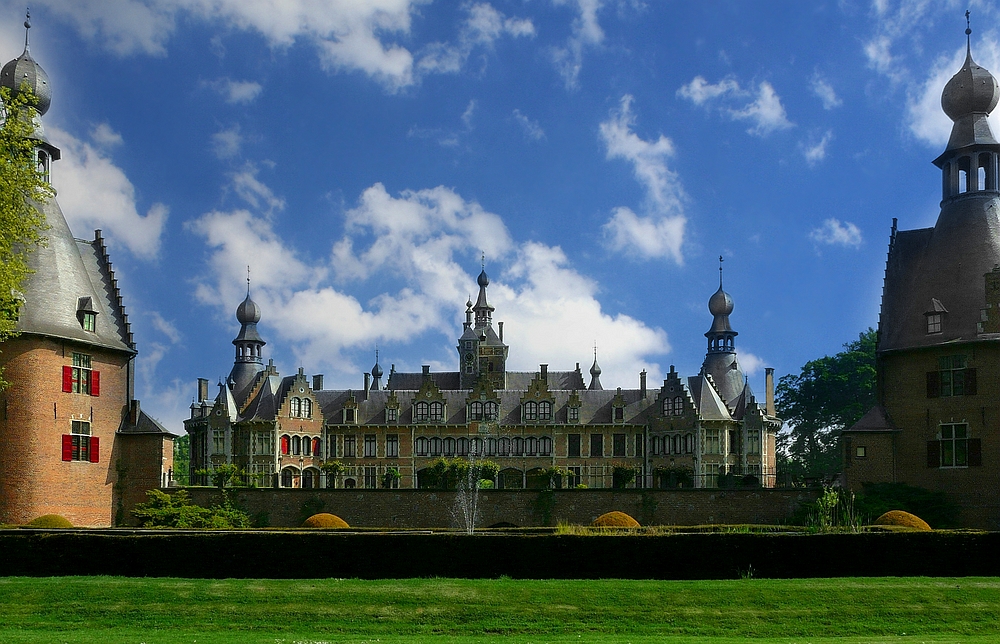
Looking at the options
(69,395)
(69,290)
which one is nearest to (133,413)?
(69,395)

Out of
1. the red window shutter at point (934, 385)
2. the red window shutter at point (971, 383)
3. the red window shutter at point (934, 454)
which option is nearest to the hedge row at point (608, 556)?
the red window shutter at point (934, 454)

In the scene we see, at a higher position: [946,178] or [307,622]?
[946,178]

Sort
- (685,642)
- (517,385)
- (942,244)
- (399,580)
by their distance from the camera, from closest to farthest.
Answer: (685,642), (399,580), (942,244), (517,385)

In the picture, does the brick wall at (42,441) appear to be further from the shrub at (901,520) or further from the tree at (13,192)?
the shrub at (901,520)

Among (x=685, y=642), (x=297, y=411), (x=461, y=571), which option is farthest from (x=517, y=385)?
(x=685, y=642)

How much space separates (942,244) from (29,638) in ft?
122

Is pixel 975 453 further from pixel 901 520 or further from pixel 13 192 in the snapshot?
pixel 13 192

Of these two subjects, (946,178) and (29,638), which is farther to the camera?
(946,178)

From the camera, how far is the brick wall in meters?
37.5

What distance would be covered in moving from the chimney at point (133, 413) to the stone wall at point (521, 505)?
3666 millimetres

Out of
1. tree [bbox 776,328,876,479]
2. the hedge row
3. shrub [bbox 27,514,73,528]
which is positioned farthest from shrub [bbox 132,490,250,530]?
tree [bbox 776,328,876,479]

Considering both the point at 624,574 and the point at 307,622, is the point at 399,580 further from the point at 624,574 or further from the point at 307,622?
the point at 624,574

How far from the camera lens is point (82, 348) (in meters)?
40.0

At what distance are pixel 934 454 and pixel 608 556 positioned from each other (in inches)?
819
